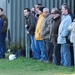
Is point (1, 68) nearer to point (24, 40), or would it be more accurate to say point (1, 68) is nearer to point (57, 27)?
point (57, 27)

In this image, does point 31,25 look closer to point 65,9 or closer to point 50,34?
point 50,34

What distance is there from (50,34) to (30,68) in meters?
1.44

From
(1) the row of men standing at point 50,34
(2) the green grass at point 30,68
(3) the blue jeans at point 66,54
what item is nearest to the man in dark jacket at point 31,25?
(1) the row of men standing at point 50,34

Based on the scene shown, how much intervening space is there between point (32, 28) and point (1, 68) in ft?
7.95

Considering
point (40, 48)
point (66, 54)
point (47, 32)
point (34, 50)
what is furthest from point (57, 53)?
point (34, 50)

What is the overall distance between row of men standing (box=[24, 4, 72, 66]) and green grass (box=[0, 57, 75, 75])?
0.38 metres

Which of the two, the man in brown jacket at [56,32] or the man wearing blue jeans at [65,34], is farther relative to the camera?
the man in brown jacket at [56,32]

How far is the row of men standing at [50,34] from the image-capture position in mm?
12477

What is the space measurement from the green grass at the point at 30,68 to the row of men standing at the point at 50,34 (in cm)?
38

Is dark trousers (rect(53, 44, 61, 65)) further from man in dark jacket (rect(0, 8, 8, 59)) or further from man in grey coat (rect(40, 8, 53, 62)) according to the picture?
man in dark jacket (rect(0, 8, 8, 59))

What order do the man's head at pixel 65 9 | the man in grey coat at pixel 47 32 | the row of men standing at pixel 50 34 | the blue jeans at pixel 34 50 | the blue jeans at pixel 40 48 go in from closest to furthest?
the man's head at pixel 65 9, the row of men standing at pixel 50 34, the man in grey coat at pixel 47 32, the blue jeans at pixel 40 48, the blue jeans at pixel 34 50

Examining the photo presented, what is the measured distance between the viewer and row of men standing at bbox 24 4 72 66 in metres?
12.5

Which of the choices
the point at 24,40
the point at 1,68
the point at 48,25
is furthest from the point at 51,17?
the point at 24,40

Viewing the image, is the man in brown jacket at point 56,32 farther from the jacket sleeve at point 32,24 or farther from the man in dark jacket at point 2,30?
the man in dark jacket at point 2,30
